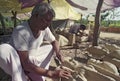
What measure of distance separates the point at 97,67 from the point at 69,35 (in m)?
7.03

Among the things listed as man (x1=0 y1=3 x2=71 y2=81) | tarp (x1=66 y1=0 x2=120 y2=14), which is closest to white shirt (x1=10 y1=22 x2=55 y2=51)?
man (x1=0 y1=3 x2=71 y2=81)

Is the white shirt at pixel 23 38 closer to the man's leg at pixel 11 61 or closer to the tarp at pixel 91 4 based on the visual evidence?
the man's leg at pixel 11 61

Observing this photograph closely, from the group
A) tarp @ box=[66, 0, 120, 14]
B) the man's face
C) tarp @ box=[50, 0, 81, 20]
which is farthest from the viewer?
tarp @ box=[50, 0, 81, 20]

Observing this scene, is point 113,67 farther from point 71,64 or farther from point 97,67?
point 71,64

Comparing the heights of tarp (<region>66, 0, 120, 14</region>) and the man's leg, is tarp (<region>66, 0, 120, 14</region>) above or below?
above

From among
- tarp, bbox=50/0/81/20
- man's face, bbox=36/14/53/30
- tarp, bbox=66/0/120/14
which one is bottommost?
tarp, bbox=50/0/81/20

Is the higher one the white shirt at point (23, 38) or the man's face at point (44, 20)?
the man's face at point (44, 20)

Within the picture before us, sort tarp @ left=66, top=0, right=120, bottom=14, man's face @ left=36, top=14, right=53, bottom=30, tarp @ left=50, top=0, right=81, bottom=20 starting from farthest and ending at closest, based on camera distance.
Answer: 1. tarp @ left=50, top=0, right=81, bottom=20
2. tarp @ left=66, top=0, right=120, bottom=14
3. man's face @ left=36, top=14, right=53, bottom=30

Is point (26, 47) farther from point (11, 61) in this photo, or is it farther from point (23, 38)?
point (11, 61)

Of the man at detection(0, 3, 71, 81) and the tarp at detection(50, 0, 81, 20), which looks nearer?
the man at detection(0, 3, 71, 81)

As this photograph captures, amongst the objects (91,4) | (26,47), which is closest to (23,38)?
(26,47)

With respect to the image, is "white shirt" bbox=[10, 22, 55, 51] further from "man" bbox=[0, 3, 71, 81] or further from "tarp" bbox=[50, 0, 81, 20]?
"tarp" bbox=[50, 0, 81, 20]

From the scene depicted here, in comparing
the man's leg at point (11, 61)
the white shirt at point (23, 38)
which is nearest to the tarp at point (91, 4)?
the white shirt at point (23, 38)

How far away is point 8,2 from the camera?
1250cm
